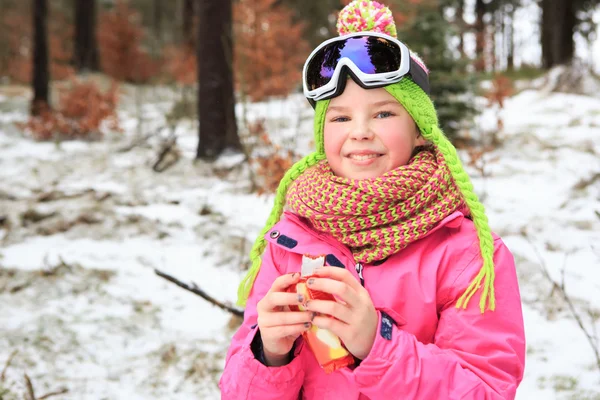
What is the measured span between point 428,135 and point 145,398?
2.06 m

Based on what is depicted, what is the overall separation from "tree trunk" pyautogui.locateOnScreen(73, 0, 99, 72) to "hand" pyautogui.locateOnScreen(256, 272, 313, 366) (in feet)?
46.0

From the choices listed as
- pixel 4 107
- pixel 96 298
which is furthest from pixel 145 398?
pixel 4 107

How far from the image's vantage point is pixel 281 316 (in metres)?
1.28

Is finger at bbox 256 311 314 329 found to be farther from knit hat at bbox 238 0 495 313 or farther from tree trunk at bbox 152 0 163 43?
tree trunk at bbox 152 0 163 43

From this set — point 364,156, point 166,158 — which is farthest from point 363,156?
point 166,158

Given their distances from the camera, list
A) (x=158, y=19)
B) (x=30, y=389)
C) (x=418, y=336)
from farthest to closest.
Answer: (x=158, y=19), (x=30, y=389), (x=418, y=336)

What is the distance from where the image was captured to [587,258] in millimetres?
3625

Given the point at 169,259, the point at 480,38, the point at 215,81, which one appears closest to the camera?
the point at 169,259

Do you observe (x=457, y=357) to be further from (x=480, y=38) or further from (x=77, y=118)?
(x=480, y=38)

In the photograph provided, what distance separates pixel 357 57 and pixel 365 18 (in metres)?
0.17

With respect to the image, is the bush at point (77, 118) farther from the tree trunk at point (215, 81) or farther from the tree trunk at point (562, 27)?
the tree trunk at point (562, 27)

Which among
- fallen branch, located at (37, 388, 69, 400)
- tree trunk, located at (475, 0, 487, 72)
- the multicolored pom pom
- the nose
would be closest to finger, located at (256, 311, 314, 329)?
the nose

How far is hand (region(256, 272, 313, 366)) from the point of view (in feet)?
4.15

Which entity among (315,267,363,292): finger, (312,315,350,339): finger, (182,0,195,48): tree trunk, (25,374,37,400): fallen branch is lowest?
(25,374,37,400): fallen branch
